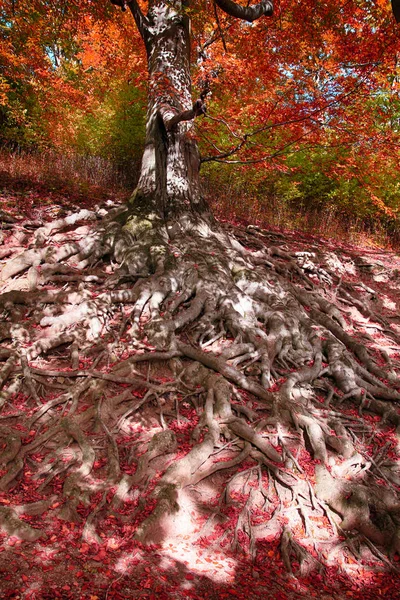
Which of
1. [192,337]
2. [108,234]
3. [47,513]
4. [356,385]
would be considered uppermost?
[108,234]

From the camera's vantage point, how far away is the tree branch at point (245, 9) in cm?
475

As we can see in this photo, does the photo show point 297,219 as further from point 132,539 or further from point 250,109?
point 132,539

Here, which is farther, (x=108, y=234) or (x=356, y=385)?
(x=108, y=234)

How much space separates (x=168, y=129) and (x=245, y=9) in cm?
289

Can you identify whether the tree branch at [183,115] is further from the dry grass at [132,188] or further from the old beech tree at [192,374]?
the dry grass at [132,188]

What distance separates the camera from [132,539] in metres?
3.21

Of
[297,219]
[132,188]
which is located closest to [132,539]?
[132,188]

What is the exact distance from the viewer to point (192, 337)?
18.8ft

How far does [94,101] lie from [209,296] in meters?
13.2

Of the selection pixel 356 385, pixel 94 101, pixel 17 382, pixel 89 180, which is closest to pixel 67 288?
pixel 17 382

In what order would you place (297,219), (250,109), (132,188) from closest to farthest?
1. (250,109)
2. (132,188)
3. (297,219)

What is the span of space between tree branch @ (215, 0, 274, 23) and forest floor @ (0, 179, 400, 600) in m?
4.43

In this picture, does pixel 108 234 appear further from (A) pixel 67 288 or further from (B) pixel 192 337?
(B) pixel 192 337

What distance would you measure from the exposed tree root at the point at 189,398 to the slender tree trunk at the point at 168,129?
66cm
